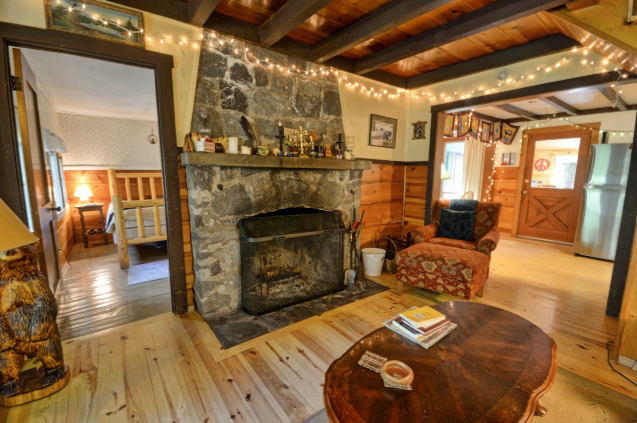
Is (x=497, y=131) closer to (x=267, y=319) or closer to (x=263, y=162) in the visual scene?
(x=263, y=162)

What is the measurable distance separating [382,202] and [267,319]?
2209 mm

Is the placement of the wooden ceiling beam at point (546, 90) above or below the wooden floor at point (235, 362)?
above

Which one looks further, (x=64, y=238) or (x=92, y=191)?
(x=92, y=191)

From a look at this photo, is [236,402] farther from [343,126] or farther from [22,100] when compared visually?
[343,126]

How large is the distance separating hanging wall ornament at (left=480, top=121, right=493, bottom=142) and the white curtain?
0.64 m

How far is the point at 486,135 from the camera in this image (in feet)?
16.5

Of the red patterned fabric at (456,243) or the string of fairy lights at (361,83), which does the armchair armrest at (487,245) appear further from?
the string of fairy lights at (361,83)

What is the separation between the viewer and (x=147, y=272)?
3.41 m

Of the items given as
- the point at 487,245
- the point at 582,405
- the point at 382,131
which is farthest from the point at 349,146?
the point at 582,405

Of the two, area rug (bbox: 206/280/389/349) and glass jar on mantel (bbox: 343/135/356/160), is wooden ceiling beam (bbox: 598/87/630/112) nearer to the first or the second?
glass jar on mantel (bbox: 343/135/356/160)

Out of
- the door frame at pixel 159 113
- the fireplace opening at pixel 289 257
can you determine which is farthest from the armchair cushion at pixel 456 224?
the door frame at pixel 159 113

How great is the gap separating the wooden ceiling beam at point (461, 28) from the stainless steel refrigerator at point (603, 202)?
11.0 feet

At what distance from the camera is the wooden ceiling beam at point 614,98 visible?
322 centimetres

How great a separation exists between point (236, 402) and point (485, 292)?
8.62ft
